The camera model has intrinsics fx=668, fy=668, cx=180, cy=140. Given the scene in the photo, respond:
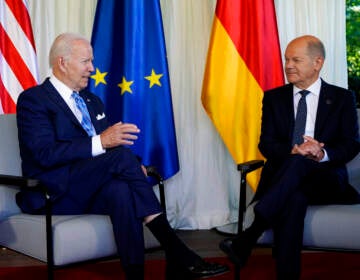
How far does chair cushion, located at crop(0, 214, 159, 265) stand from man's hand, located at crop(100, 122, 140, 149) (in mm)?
344

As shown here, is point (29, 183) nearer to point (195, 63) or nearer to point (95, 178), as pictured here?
point (95, 178)

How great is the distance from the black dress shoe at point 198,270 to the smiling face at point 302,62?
4.04 feet

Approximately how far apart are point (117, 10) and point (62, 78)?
130 centimetres

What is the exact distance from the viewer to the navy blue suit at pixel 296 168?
3025 mm

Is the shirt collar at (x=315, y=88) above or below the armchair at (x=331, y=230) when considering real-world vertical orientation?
above

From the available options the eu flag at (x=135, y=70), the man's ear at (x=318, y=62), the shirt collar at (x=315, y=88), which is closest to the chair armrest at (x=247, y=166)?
the shirt collar at (x=315, y=88)

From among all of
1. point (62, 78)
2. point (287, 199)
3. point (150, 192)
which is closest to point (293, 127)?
point (287, 199)

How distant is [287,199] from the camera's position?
307 centimetres

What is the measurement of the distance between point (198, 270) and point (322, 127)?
43.7 inches

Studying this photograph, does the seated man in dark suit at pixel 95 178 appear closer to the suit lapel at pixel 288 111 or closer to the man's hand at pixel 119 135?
the man's hand at pixel 119 135

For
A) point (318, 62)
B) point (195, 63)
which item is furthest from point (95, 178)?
point (195, 63)

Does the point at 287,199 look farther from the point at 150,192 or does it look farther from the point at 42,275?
the point at 42,275

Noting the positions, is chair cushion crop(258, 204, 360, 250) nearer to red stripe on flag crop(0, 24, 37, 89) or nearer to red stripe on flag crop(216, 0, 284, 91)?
red stripe on flag crop(216, 0, 284, 91)

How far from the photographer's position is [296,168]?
10.2 feet
